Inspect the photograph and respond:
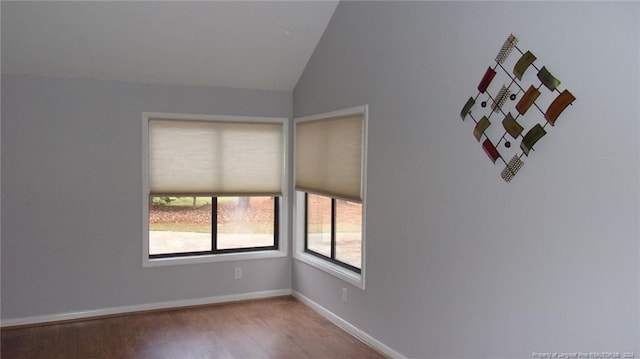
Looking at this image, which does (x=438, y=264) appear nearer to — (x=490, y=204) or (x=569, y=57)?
(x=490, y=204)

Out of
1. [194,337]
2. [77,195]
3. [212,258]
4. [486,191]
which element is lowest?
[194,337]

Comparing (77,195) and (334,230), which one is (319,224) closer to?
Result: (334,230)

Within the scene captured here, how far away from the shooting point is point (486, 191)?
9.89ft

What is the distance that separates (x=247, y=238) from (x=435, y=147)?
9.20ft

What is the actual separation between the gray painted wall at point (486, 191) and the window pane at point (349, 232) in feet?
0.94

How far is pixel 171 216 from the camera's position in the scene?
208 inches

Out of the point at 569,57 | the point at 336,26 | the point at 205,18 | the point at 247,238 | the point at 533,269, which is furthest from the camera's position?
the point at 247,238

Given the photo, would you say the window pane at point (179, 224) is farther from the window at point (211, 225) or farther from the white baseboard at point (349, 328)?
the white baseboard at point (349, 328)

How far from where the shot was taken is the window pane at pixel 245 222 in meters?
5.51

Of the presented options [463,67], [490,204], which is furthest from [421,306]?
[463,67]

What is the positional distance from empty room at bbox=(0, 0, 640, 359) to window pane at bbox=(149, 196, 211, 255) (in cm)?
2

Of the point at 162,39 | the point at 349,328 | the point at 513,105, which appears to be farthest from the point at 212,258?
the point at 513,105

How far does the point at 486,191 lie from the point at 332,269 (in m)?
2.07

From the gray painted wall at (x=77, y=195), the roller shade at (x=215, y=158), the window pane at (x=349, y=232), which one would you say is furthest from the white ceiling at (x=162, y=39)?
the window pane at (x=349, y=232)
